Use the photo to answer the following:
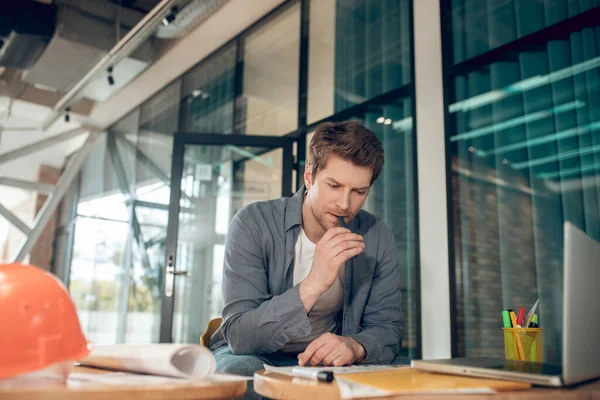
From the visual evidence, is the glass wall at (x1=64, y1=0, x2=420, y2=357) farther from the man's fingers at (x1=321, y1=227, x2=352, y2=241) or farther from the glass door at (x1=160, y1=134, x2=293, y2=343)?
the man's fingers at (x1=321, y1=227, x2=352, y2=241)

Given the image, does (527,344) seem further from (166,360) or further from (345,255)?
(166,360)

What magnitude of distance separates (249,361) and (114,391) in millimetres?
624

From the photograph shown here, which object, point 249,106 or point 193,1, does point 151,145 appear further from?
point 193,1

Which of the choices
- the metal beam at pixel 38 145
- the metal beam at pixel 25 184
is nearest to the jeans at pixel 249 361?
the metal beam at pixel 25 184

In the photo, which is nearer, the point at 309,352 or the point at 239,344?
the point at 309,352

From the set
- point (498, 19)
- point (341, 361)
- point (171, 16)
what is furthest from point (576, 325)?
point (171, 16)

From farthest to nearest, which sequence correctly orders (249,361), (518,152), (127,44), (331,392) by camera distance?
1. (127,44)
2. (518,152)
3. (249,361)
4. (331,392)

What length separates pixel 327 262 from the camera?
1206mm

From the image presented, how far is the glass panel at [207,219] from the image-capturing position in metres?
3.96

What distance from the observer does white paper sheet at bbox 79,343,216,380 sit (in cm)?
70

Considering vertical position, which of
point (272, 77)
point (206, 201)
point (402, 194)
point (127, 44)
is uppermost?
point (127, 44)

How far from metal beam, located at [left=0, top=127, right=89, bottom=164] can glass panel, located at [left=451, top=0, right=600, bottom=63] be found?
15.1ft

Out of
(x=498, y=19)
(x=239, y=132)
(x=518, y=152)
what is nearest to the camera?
(x=518, y=152)

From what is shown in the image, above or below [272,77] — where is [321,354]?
below
